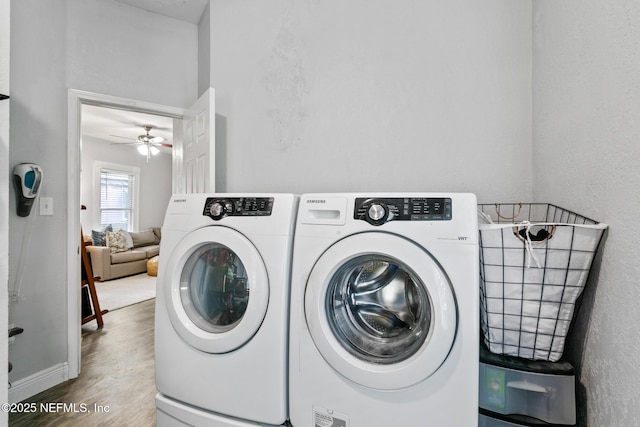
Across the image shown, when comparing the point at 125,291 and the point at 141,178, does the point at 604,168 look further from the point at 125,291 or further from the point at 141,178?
the point at 141,178

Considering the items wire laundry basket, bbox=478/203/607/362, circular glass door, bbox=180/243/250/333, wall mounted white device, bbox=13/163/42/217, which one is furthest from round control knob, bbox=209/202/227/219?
wall mounted white device, bbox=13/163/42/217

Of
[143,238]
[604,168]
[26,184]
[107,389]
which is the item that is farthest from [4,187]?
[143,238]

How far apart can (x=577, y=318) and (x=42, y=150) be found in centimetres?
300

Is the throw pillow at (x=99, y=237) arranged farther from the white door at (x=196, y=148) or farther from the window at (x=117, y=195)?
the white door at (x=196, y=148)

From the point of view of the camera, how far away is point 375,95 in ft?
5.99

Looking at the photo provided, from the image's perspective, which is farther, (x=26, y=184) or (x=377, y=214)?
(x=26, y=184)

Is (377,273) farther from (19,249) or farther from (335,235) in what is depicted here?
(19,249)

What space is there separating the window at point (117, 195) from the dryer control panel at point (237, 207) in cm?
556

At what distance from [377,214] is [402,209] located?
0.09 metres

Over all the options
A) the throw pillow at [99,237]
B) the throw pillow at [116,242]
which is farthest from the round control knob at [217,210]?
the throw pillow at [99,237]

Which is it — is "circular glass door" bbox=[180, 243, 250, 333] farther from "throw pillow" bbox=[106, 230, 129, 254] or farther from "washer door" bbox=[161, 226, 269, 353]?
"throw pillow" bbox=[106, 230, 129, 254]

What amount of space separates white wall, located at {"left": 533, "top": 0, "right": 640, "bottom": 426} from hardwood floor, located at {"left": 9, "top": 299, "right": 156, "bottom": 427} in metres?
2.00

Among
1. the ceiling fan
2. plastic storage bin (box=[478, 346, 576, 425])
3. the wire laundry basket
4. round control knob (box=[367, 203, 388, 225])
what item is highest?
the ceiling fan

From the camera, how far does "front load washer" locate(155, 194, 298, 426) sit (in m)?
1.13
